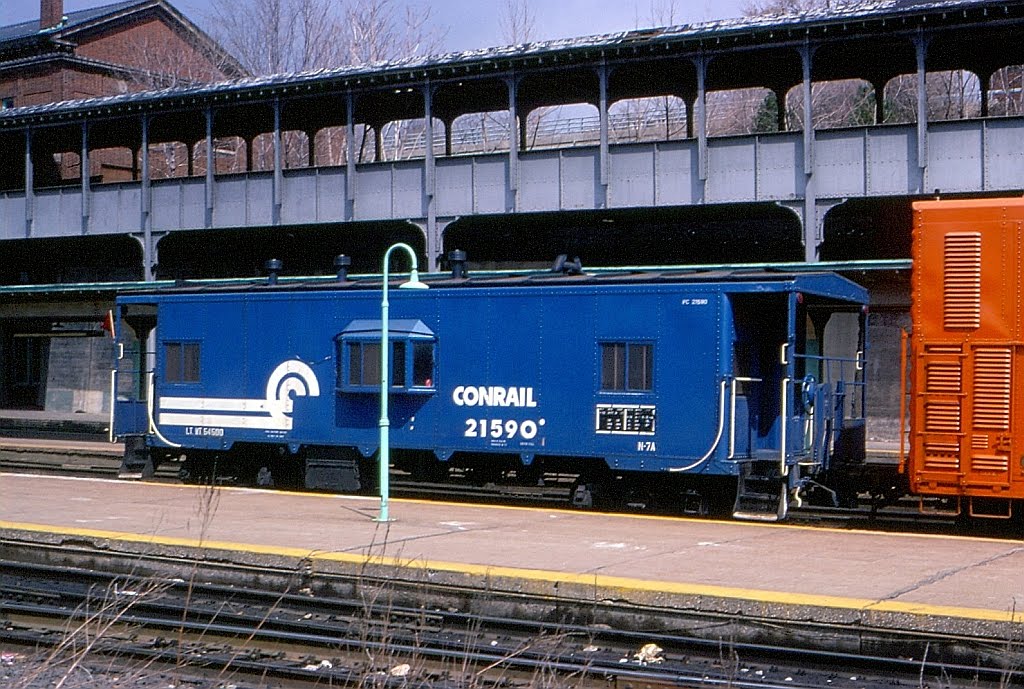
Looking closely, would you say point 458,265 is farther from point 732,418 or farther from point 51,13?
point 51,13

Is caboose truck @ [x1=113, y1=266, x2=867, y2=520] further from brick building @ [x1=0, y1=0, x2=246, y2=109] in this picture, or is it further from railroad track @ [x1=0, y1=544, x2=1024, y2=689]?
brick building @ [x1=0, y1=0, x2=246, y2=109]

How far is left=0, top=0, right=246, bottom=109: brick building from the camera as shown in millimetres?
54344

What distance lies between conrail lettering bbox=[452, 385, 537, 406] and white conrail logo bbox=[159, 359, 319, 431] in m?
2.55

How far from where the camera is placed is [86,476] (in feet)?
74.8

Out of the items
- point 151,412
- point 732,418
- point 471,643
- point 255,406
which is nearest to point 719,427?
point 732,418

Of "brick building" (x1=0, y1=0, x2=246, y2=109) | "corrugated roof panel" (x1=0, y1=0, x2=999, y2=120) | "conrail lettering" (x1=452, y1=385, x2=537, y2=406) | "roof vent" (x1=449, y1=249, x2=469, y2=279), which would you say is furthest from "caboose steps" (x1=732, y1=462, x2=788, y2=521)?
"brick building" (x1=0, y1=0, x2=246, y2=109)

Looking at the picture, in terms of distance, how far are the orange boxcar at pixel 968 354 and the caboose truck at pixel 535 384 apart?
1954mm

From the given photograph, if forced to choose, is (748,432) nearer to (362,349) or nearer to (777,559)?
(777,559)

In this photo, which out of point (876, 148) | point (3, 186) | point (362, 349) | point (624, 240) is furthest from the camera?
point (3, 186)

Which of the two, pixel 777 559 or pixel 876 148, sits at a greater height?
pixel 876 148

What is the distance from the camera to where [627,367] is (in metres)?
16.7

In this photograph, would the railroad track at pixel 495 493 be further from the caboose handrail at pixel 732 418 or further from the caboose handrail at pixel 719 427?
the caboose handrail at pixel 732 418

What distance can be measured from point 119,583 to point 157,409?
27.6 ft

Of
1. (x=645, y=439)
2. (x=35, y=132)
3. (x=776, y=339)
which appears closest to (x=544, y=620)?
(x=645, y=439)
